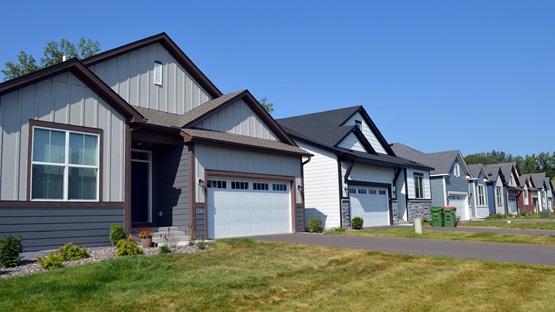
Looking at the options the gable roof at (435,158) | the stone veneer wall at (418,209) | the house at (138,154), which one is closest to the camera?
the house at (138,154)

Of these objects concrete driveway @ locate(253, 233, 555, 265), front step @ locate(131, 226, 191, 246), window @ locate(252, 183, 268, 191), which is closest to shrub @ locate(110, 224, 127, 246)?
front step @ locate(131, 226, 191, 246)

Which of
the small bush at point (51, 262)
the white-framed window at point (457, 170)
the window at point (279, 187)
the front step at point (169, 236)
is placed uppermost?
the white-framed window at point (457, 170)

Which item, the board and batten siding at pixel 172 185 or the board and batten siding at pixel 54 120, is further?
the board and batten siding at pixel 172 185

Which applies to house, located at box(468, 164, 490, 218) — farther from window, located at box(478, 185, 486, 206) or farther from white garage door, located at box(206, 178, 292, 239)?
white garage door, located at box(206, 178, 292, 239)

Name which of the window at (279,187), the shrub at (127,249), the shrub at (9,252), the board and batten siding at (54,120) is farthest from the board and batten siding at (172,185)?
the shrub at (9,252)

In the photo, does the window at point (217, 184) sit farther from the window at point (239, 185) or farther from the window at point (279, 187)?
the window at point (279, 187)

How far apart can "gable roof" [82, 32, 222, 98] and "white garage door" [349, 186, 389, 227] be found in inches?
387

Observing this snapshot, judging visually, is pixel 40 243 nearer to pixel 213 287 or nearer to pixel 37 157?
pixel 37 157

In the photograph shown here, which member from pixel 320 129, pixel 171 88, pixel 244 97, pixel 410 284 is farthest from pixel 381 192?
pixel 410 284

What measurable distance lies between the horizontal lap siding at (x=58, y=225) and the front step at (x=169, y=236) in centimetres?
154

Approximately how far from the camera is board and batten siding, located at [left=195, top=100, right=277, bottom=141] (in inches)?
731

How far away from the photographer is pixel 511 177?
2282 inches

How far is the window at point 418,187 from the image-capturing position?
33094 mm

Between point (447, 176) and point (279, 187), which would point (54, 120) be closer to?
point (279, 187)
